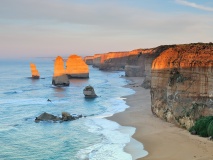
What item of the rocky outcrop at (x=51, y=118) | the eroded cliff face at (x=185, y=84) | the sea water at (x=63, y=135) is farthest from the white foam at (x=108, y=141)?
the eroded cliff face at (x=185, y=84)

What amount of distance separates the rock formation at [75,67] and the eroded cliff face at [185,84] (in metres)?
63.1

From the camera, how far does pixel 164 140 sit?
2588 cm

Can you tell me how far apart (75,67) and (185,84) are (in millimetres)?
70303

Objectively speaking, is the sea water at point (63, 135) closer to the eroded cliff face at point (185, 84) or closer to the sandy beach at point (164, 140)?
the sandy beach at point (164, 140)

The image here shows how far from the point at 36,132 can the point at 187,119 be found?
1404cm

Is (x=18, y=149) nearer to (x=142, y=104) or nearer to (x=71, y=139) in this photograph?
(x=71, y=139)

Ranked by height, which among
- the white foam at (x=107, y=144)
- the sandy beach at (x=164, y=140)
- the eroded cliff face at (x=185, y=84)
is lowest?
the white foam at (x=107, y=144)

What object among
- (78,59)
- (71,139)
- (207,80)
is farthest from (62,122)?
(78,59)

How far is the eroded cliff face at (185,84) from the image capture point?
2702 centimetres

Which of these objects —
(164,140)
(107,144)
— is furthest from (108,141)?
(164,140)

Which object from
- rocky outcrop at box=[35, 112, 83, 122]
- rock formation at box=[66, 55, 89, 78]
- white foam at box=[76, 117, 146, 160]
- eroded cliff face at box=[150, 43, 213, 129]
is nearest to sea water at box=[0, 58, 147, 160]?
white foam at box=[76, 117, 146, 160]

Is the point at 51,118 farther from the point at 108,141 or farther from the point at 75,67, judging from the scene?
the point at 75,67

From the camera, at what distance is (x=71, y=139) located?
28.2 m

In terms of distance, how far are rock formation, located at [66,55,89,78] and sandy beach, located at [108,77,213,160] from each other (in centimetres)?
6007
